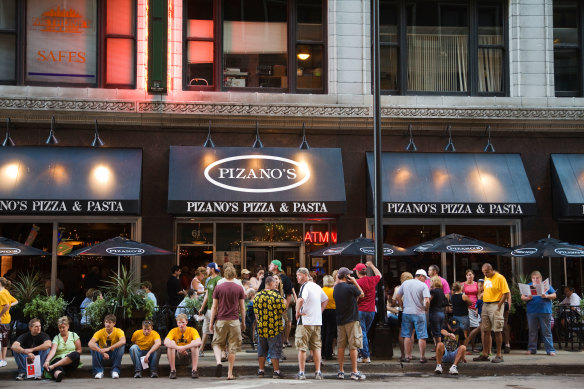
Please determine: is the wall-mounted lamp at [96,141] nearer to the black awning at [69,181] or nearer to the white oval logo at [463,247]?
the black awning at [69,181]

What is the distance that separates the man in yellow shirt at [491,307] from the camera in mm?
14680

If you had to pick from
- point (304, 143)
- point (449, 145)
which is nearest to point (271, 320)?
point (304, 143)

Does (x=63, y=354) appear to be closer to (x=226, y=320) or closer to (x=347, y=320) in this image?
(x=226, y=320)

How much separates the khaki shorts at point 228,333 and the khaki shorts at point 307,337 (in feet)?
3.61

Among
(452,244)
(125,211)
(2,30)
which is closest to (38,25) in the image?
(2,30)

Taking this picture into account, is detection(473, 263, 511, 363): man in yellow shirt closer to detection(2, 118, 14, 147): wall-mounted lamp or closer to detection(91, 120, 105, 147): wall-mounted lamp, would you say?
detection(91, 120, 105, 147): wall-mounted lamp

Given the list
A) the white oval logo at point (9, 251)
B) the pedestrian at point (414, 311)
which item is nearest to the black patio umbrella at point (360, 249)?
the pedestrian at point (414, 311)

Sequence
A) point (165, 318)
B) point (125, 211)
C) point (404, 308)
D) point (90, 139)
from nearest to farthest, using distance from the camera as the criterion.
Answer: point (404, 308), point (165, 318), point (125, 211), point (90, 139)

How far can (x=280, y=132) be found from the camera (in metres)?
19.5

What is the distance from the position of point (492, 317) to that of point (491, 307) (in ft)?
0.67

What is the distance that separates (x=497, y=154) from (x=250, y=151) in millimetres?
6653

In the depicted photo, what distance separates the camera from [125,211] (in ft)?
58.3

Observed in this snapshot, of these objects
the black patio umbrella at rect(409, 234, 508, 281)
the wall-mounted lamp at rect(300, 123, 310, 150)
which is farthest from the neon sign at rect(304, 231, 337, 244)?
the black patio umbrella at rect(409, 234, 508, 281)

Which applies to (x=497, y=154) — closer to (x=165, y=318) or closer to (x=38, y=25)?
(x=165, y=318)
